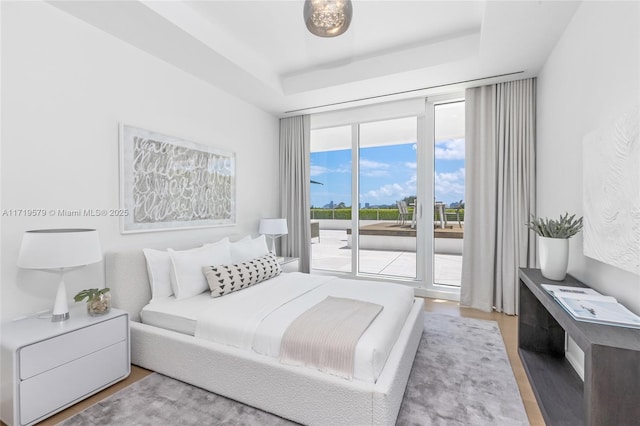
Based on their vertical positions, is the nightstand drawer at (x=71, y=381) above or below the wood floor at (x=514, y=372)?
above

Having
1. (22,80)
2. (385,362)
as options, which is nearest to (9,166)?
(22,80)

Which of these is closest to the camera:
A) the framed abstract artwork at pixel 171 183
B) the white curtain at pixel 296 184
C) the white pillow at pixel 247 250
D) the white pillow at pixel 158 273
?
the white pillow at pixel 158 273

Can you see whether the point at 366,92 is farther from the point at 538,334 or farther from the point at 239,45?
the point at 538,334

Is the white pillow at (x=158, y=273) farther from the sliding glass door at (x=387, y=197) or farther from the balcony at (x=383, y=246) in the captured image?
the sliding glass door at (x=387, y=197)

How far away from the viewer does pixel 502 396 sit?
1.89 meters

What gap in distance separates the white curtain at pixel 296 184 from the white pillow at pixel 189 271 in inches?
75.7

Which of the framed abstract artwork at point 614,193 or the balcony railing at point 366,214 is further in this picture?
the balcony railing at point 366,214

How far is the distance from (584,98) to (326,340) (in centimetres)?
228

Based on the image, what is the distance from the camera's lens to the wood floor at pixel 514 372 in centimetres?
173

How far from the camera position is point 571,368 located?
2.06m

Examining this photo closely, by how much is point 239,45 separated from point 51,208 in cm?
210

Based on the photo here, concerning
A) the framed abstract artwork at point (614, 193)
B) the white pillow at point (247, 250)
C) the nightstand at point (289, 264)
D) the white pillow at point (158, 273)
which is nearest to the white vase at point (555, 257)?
the framed abstract artwork at point (614, 193)

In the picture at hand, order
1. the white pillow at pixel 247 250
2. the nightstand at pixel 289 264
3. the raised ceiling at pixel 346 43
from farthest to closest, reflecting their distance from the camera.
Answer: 1. the nightstand at pixel 289 264
2. the white pillow at pixel 247 250
3. the raised ceiling at pixel 346 43

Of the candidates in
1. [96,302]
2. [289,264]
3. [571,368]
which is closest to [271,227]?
[289,264]
